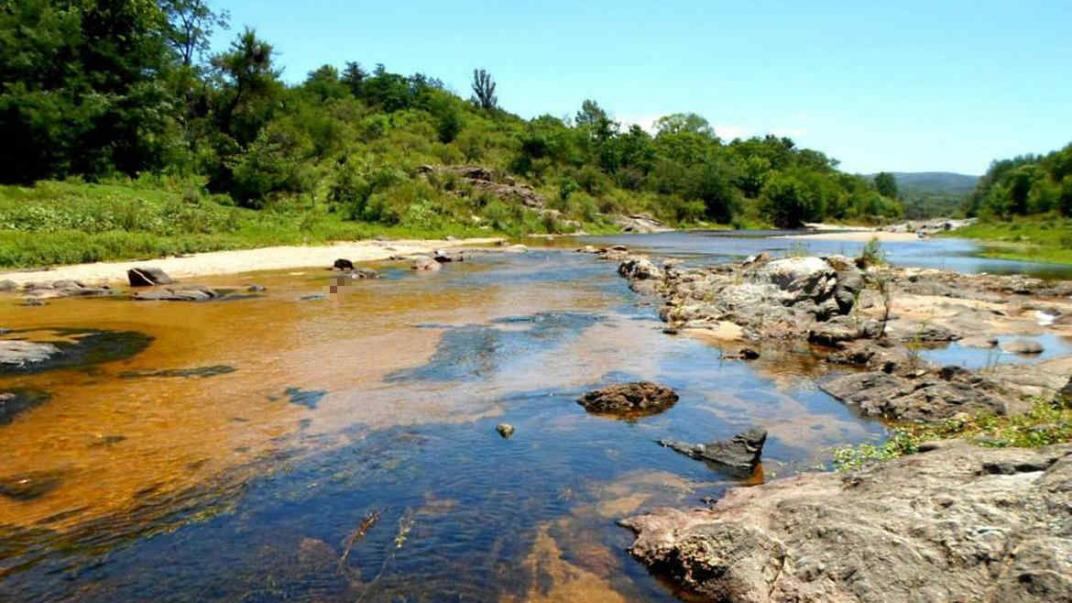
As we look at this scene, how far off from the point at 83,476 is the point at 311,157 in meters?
56.5

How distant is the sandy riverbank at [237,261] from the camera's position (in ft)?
82.9

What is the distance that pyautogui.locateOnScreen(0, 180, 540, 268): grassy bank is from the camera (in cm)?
2808

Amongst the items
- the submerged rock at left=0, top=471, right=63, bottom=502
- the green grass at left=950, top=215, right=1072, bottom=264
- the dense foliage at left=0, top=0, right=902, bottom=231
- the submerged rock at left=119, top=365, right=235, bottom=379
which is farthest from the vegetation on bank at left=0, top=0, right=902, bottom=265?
the green grass at left=950, top=215, right=1072, bottom=264

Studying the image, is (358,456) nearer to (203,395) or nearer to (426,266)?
(203,395)

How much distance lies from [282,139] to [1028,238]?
64.3m

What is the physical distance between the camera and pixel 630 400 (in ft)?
37.3

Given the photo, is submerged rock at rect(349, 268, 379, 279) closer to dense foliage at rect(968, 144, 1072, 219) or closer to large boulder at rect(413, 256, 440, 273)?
large boulder at rect(413, 256, 440, 273)

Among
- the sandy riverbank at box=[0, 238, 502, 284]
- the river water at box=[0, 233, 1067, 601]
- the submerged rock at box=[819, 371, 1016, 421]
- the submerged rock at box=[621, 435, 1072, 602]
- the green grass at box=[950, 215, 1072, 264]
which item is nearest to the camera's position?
the submerged rock at box=[621, 435, 1072, 602]

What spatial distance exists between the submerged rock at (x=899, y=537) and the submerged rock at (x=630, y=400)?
428cm

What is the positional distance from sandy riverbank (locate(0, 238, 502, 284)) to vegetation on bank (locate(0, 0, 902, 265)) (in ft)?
5.21

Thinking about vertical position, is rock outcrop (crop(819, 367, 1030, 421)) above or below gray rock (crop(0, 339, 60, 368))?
below

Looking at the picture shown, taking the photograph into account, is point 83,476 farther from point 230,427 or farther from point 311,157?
point 311,157

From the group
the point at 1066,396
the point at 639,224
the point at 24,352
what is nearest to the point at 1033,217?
the point at 639,224

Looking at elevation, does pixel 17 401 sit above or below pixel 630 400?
above
